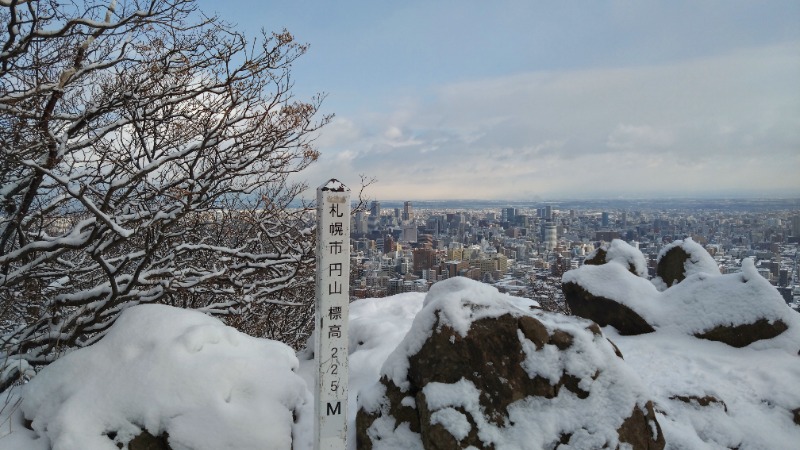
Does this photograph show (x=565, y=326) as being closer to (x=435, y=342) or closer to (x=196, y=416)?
(x=435, y=342)

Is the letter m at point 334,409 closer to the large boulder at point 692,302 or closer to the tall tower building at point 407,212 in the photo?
the large boulder at point 692,302

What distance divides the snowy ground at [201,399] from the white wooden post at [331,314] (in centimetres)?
53

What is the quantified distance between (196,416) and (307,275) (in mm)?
6899

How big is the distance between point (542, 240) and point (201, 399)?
64.0ft

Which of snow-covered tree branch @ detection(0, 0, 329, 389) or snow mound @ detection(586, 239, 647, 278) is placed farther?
snow mound @ detection(586, 239, 647, 278)

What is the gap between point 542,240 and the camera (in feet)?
70.9

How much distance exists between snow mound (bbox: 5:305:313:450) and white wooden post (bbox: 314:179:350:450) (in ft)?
1.72

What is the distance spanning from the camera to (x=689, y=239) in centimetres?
995

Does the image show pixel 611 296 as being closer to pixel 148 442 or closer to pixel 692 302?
pixel 692 302

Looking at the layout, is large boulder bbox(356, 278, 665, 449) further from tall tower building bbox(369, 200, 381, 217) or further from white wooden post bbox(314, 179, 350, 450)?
tall tower building bbox(369, 200, 381, 217)

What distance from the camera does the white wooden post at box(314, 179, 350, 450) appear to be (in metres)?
3.77

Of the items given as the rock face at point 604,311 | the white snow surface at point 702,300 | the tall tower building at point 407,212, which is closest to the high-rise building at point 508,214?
the tall tower building at point 407,212

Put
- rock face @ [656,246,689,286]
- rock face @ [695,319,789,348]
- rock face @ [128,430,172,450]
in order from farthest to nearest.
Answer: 1. rock face @ [656,246,689,286]
2. rock face @ [695,319,789,348]
3. rock face @ [128,430,172,450]

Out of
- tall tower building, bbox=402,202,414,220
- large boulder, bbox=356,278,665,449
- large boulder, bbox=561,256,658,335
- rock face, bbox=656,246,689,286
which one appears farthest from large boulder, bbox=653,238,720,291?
tall tower building, bbox=402,202,414,220
